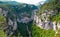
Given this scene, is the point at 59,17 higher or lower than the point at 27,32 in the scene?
Answer: higher

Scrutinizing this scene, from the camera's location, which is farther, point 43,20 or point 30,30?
point 30,30

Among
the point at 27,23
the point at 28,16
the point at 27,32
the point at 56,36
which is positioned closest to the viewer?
the point at 56,36

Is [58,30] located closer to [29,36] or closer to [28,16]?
[29,36]

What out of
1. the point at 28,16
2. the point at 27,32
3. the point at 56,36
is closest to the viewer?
the point at 56,36

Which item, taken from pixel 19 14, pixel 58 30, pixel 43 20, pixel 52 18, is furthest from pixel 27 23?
pixel 58 30

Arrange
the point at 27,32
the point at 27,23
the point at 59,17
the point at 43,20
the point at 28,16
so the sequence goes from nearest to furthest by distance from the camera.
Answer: the point at 59,17
the point at 43,20
the point at 27,32
the point at 27,23
the point at 28,16

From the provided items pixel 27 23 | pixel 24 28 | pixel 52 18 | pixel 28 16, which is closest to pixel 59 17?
pixel 52 18

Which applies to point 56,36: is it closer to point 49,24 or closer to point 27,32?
point 49,24

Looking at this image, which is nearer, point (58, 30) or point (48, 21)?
point (58, 30)

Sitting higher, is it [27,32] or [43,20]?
[43,20]
